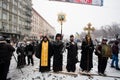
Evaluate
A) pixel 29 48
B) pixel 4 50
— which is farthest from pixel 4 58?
pixel 29 48

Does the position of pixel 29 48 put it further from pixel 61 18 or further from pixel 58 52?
pixel 61 18

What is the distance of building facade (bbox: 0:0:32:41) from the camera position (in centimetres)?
5428

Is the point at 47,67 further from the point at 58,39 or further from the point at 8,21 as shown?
the point at 8,21

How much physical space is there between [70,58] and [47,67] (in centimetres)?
120

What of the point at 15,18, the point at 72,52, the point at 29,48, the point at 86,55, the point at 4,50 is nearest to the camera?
the point at 4,50

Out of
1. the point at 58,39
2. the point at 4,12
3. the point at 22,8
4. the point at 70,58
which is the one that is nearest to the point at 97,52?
the point at 70,58

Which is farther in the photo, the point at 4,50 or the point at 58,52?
the point at 58,52

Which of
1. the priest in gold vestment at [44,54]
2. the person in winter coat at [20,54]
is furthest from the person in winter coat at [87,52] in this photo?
the person in winter coat at [20,54]

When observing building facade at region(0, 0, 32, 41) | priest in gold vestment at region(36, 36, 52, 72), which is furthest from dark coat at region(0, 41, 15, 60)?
building facade at region(0, 0, 32, 41)

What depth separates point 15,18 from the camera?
6488 centimetres

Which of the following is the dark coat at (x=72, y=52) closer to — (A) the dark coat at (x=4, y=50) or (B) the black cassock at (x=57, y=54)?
(B) the black cassock at (x=57, y=54)

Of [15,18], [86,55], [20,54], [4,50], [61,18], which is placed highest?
[15,18]

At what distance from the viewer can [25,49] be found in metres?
12.5

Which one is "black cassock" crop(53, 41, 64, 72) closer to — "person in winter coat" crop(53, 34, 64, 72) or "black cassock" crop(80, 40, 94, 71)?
"person in winter coat" crop(53, 34, 64, 72)
